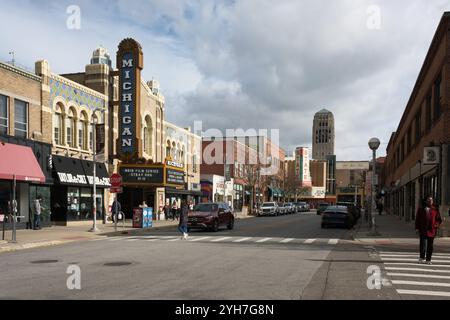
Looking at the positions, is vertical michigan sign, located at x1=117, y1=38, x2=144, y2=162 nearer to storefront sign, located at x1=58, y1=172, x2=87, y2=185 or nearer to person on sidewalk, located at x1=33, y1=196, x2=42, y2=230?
storefront sign, located at x1=58, y1=172, x2=87, y2=185

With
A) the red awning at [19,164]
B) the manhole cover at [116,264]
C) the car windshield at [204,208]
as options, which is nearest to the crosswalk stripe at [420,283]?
the manhole cover at [116,264]

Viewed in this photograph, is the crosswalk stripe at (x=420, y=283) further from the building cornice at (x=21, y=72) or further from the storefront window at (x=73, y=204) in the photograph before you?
the storefront window at (x=73, y=204)

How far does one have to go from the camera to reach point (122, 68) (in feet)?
115

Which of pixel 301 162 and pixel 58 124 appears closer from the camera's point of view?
pixel 58 124

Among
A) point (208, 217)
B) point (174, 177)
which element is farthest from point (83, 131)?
point (208, 217)

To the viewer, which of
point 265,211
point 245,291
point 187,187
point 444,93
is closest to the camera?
point 245,291

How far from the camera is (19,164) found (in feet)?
82.9

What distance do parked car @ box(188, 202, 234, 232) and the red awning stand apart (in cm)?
838

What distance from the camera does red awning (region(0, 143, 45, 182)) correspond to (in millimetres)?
24062

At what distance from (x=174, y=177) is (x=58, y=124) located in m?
11.6

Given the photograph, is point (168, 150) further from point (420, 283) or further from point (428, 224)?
point (420, 283)
